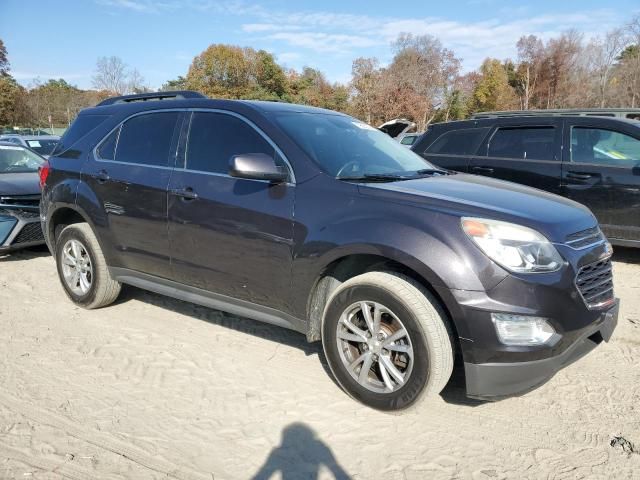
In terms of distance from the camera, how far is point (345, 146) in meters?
3.64

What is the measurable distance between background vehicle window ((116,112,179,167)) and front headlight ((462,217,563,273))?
2467mm

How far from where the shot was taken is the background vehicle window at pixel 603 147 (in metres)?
5.88

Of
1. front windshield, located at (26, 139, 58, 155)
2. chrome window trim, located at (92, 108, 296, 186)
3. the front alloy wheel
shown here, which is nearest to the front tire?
the front alloy wheel

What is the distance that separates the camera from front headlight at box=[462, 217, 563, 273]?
102 inches

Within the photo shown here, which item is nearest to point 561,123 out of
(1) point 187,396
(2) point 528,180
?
(2) point 528,180

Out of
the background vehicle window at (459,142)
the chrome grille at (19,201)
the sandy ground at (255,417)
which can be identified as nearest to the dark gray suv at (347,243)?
the sandy ground at (255,417)

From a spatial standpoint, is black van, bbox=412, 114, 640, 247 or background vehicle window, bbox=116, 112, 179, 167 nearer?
background vehicle window, bbox=116, 112, 179, 167

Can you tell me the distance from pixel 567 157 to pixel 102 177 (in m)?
5.24

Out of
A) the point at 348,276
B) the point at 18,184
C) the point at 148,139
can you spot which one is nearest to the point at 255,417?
the point at 348,276

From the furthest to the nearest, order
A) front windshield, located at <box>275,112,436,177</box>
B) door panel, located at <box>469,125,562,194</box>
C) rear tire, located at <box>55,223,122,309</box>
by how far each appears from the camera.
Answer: door panel, located at <box>469,125,562,194</box>, rear tire, located at <box>55,223,122,309</box>, front windshield, located at <box>275,112,436,177</box>

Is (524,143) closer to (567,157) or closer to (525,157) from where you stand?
(525,157)

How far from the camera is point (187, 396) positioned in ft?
10.4

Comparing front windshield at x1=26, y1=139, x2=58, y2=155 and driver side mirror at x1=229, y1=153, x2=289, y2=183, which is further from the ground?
front windshield at x1=26, y1=139, x2=58, y2=155

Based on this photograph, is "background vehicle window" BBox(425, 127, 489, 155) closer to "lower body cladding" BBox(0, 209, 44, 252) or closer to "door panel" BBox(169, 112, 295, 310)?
"door panel" BBox(169, 112, 295, 310)
